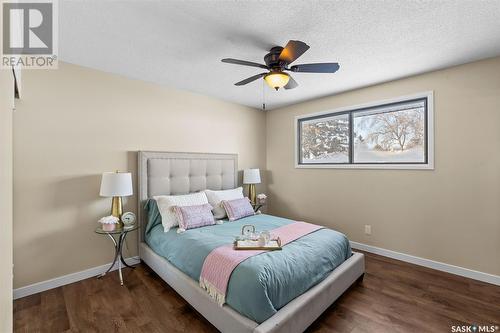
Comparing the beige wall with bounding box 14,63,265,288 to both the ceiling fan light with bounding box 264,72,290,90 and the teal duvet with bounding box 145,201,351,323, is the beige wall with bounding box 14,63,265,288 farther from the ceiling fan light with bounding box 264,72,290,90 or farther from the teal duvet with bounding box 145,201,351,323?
the ceiling fan light with bounding box 264,72,290,90

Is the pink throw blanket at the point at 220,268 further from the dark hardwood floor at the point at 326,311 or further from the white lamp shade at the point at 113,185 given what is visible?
the white lamp shade at the point at 113,185

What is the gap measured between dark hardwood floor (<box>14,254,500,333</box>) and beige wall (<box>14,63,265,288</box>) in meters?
Result: 0.39

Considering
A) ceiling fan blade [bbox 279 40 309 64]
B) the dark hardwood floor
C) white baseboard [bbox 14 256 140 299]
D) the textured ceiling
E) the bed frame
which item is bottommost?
the dark hardwood floor

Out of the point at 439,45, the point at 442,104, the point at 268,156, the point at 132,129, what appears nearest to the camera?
the point at 439,45

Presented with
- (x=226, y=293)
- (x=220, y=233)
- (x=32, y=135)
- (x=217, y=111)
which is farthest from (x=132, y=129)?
(x=226, y=293)

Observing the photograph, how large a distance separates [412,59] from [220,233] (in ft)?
9.52

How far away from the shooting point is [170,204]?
2.94 m

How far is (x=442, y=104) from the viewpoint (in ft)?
9.43

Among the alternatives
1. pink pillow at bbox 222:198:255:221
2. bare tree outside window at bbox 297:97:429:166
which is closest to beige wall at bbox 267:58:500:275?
bare tree outside window at bbox 297:97:429:166

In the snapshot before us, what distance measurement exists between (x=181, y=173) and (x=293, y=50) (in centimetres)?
239

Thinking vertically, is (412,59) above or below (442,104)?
above

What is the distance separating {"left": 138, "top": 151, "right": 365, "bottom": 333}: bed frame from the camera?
5.53 ft

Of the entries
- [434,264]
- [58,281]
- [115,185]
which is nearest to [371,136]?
[434,264]

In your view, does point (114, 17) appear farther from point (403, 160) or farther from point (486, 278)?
point (486, 278)
